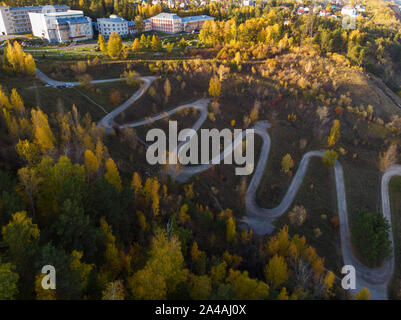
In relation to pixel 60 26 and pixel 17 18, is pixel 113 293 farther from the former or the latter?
pixel 17 18

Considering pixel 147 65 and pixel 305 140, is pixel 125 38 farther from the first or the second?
pixel 305 140

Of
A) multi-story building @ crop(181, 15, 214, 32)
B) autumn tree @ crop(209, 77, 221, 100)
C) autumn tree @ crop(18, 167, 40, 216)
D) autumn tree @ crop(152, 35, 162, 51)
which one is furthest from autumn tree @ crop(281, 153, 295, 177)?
multi-story building @ crop(181, 15, 214, 32)

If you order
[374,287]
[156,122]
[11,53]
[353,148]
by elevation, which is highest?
[11,53]

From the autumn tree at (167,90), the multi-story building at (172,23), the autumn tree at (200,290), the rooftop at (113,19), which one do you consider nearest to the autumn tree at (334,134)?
the autumn tree at (167,90)

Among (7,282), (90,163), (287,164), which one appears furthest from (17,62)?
(287,164)

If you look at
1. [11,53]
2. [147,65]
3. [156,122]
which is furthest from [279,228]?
[11,53]

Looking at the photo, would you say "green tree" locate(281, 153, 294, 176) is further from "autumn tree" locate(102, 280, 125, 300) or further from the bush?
"autumn tree" locate(102, 280, 125, 300)

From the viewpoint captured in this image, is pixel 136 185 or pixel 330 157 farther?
pixel 330 157

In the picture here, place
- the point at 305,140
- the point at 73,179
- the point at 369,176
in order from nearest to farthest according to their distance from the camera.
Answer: the point at 73,179 → the point at 369,176 → the point at 305,140
